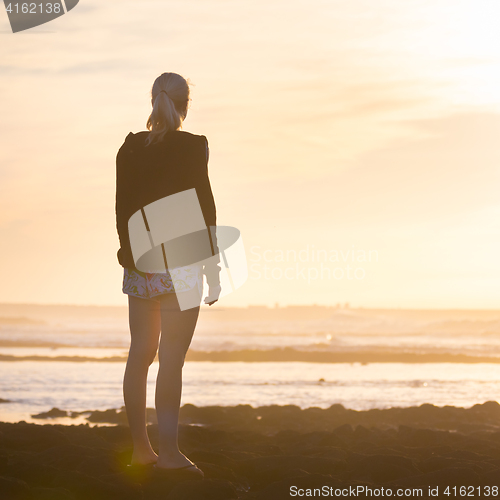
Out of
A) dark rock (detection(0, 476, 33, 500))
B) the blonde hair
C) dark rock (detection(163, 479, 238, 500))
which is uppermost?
the blonde hair

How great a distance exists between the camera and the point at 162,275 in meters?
3.28

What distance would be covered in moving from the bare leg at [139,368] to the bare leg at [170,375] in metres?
0.09

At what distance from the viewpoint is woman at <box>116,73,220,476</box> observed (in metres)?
3.26

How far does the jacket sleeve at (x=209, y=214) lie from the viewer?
3261 millimetres

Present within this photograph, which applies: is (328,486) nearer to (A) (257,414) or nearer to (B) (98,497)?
(B) (98,497)

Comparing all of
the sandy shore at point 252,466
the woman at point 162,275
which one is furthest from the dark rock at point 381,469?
the woman at point 162,275

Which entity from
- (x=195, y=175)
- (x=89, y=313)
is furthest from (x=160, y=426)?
(x=89, y=313)

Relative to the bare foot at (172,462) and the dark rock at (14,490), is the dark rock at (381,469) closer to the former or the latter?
the bare foot at (172,462)

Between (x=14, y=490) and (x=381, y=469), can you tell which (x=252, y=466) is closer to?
(x=381, y=469)

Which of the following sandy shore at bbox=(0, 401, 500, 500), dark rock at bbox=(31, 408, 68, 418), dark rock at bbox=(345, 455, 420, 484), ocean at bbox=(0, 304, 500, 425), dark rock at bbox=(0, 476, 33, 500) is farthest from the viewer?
ocean at bbox=(0, 304, 500, 425)

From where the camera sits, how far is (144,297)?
331cm

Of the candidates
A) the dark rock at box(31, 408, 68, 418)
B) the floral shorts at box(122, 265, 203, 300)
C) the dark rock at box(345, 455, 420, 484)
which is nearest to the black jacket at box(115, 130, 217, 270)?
the floral shorts at box(122, 265, 203, 300)

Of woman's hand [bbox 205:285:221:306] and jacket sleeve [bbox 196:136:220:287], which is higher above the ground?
jacket sleeve [bbox 196:136:220:287]

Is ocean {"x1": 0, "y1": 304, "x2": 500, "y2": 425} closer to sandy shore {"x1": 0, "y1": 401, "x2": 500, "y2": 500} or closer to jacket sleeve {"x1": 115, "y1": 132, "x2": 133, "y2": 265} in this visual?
sandy shore {"x1": 0, "y1": 401, "x2": 500, "y2": 500}
